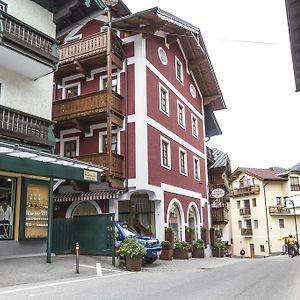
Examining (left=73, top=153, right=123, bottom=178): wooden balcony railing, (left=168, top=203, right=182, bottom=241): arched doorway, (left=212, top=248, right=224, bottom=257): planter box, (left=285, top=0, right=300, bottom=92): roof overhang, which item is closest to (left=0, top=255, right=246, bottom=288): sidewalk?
(left=73, top=153, right=123, bottom=178): wooden balcony railing

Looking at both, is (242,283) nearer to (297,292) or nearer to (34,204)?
(297,292)

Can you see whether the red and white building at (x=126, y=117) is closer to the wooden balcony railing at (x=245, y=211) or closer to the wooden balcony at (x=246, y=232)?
the wooden balcony at (x=246, y=232)

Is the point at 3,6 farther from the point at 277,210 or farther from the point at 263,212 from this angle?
the point at 277,210

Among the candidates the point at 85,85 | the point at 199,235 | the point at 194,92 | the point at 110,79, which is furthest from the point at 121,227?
the point at 194,92

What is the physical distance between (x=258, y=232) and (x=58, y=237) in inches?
1805

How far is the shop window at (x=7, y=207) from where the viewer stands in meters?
15.6

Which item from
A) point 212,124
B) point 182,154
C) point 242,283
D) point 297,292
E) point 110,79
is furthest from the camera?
point 212,124

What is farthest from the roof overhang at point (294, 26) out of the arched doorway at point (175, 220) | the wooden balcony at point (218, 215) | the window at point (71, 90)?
the wooden balcony at point (218, 215)

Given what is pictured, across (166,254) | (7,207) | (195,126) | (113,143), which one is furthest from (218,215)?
(7,207)

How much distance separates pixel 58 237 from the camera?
17453 millimetres

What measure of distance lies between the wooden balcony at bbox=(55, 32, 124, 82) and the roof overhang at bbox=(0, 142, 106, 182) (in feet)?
26.4

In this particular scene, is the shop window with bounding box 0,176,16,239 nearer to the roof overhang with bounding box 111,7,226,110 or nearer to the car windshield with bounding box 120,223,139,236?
the car windshield with bounding box 120,223,139,236

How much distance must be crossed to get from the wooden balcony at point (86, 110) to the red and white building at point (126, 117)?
0.18ft

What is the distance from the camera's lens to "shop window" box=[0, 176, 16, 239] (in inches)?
614
